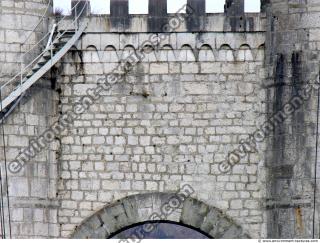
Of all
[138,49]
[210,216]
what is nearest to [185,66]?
[138,49]

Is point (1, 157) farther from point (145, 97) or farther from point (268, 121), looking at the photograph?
point (268, 121)

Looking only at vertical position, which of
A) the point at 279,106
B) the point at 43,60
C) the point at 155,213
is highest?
the point at 43,60

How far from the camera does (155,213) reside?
73.9ft

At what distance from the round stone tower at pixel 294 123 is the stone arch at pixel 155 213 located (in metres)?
0.78

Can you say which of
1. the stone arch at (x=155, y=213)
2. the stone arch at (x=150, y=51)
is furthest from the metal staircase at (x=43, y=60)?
the stone arch at (x=155, y=213)

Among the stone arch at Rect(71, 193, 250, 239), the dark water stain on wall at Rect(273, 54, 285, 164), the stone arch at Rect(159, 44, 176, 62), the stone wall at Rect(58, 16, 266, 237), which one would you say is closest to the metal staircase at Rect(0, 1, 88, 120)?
the stone wall at Rect(58, 16, 266, 237)

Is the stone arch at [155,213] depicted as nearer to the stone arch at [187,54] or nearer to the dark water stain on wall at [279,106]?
the dark water stain on wall at [279,106]

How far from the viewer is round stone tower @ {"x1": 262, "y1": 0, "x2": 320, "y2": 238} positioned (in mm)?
22250

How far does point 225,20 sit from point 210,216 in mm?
2896

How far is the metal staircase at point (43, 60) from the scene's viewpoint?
22172 millimetres

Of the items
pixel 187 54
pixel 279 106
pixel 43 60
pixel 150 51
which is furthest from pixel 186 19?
pixel 43 60

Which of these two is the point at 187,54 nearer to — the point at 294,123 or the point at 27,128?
the point at 294,123

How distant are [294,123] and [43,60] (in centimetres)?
377

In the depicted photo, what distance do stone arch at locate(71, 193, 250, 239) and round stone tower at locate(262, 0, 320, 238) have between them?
2.56ft
